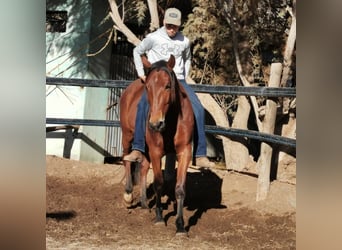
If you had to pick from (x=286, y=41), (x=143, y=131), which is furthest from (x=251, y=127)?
(x=143, y=131)

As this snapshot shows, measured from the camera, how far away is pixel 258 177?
450 centimetres

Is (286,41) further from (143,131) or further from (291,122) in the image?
(143,131)

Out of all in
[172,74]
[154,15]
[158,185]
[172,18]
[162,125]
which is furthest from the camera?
[154,15]

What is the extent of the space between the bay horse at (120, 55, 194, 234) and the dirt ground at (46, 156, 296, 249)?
111 mm

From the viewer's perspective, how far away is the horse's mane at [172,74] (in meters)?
3.45

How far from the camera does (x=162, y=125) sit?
321cm

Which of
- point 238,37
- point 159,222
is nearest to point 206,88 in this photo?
point 238,37

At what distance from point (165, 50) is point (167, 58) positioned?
70 millimetres

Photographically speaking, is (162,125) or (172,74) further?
(172,74)

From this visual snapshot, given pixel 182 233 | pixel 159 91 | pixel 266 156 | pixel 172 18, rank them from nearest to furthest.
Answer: pixel 159 91 < pixel 182 233 < pixel 172 18 < pixel 266 156

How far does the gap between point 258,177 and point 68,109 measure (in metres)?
2.00

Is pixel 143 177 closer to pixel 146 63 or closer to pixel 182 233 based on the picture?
pixel 182 233

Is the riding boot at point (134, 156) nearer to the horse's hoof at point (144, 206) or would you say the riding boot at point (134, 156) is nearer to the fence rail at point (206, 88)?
the horse's hoof at point (144, 206)

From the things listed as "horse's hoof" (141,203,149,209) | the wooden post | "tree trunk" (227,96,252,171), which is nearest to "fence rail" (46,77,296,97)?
the wooden post
